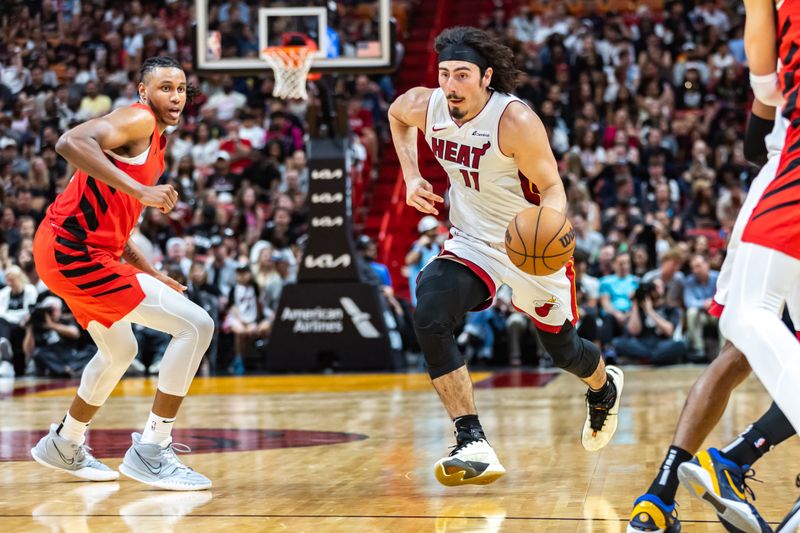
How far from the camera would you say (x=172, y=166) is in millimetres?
17672

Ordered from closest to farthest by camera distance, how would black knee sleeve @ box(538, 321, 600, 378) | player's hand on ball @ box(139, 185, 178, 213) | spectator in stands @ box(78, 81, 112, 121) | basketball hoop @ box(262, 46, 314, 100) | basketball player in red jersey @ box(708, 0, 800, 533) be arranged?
basketball player in red jersey @ box(708, 0, 800, 533) → player's hand on ball @ box(139, 185, 178, 213) → black knee sleeve @ box(538, 321, 600, 378) → basketball hoop @ box(262, 46, 314, 100) → spectator in stands @ box(78, 81, 112, 121)

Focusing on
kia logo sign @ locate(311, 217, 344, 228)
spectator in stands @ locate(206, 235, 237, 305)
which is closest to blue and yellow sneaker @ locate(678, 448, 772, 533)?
kia logo sign @ locate(311, 217, 344, 228)

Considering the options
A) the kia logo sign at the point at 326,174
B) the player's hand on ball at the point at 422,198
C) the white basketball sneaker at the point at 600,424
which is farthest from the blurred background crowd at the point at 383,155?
the player's hand on ball at the point at 422,198

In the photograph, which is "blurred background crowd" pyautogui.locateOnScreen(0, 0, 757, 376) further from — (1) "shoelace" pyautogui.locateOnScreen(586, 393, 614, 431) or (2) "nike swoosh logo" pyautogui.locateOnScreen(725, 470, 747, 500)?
(2) "nike swoosh logo" pyautogui.locateOnScreen(725, 470, 747, 500)

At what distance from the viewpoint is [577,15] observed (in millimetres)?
20656

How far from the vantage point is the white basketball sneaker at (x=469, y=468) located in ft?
15.8

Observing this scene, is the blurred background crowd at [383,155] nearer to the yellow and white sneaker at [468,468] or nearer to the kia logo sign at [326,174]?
the kia logo sign at [326,174]

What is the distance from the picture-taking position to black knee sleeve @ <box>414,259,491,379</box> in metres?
5.19

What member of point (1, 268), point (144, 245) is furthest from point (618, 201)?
point (1, 268)

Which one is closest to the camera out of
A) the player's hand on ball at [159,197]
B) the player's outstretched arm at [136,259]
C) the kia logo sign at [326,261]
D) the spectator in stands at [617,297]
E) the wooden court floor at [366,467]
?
the wooden court floor at [366,467]

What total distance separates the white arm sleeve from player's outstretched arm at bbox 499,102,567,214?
1511 millimetres

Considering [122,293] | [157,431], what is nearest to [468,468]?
[157,431]

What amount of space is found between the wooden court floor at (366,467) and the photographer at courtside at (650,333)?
3.17 meters

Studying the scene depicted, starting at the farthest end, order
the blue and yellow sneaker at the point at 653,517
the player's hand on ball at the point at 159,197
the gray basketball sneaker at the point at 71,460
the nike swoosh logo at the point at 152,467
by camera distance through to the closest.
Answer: the gray basketball sneaker at the point at 71,460, the nike swoosh logo at the point at 152,467, the player's hand on ball at the point at 159,197, the blue and yellow sneaker at the point at 653,517
